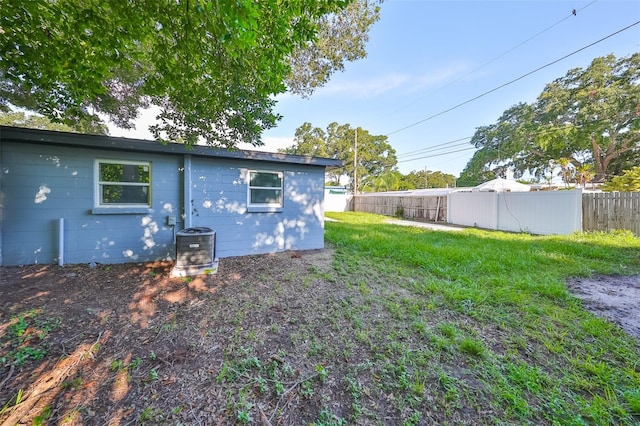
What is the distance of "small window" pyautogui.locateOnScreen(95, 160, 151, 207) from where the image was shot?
4.67m

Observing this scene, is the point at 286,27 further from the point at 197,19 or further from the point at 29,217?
the point at 29,217

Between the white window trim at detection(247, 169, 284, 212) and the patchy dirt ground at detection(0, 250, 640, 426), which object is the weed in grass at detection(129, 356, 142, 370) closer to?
the patchy dirt ground at detection(0, 250, 640, 426)

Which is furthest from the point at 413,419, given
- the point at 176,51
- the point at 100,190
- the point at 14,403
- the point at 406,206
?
the point at 406,206

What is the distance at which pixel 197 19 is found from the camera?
2557 mm

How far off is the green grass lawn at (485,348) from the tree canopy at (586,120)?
52.5ft

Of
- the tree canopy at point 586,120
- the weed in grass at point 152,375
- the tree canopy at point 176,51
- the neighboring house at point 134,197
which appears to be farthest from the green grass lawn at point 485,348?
the tree canopy at point 586,120

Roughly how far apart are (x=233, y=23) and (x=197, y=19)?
0.95m

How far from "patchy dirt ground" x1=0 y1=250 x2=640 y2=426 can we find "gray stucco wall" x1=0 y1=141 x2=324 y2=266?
59 cm

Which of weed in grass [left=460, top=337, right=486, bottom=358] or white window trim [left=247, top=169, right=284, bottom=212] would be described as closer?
weed in grass [left=460, top=337, right=486, bottom=358]

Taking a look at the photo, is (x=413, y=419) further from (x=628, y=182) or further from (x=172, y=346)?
(x=628, y=182)

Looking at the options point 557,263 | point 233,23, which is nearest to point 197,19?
point 233,23

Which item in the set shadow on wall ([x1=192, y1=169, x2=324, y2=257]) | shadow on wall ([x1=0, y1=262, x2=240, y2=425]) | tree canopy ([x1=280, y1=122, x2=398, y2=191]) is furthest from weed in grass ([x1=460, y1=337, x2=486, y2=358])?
tree canopy ([x1=280, y1=122, x2=398, y2=191])

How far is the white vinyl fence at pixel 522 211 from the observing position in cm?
795

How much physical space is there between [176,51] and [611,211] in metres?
11.4
